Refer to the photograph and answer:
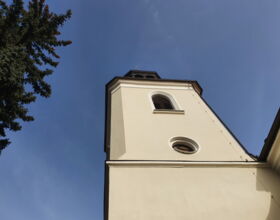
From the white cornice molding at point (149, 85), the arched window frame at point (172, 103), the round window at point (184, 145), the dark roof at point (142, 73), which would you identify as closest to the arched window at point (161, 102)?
the arched window frame at point (172, 103)

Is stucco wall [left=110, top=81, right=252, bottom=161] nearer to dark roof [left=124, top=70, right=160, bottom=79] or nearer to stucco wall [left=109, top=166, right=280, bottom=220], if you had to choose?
stucco wall [left=109, top=166, right=280, bottom=220]

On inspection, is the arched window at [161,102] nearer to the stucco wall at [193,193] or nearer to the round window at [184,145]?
the round window at [184,145]

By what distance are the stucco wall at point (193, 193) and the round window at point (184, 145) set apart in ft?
4.41

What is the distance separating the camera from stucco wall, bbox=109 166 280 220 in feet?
19.0

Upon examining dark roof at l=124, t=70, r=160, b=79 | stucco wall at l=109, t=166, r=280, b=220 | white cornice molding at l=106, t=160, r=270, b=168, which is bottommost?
stucco wall at l=109, t=166, r=280, b=220

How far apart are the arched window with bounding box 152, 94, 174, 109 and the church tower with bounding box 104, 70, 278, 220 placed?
50.8 inches

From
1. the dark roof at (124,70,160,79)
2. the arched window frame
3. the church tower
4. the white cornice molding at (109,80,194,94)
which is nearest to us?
the church tower

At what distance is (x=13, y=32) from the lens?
7.99 m

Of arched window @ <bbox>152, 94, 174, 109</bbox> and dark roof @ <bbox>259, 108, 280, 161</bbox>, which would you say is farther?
arched window @ <bbox>152, 94, 174, 109</bbox>

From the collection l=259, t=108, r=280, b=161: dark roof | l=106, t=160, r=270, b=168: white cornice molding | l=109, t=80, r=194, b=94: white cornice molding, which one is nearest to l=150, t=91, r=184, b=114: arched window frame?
l=109, t=80, r=194, b=94: white cornice molding

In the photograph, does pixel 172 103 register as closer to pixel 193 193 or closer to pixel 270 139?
pixel 270 139

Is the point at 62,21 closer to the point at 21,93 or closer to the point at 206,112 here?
A: the point at 21,93

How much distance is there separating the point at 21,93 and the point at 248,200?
6.76 m

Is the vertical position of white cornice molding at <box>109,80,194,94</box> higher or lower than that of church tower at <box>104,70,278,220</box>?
higher
